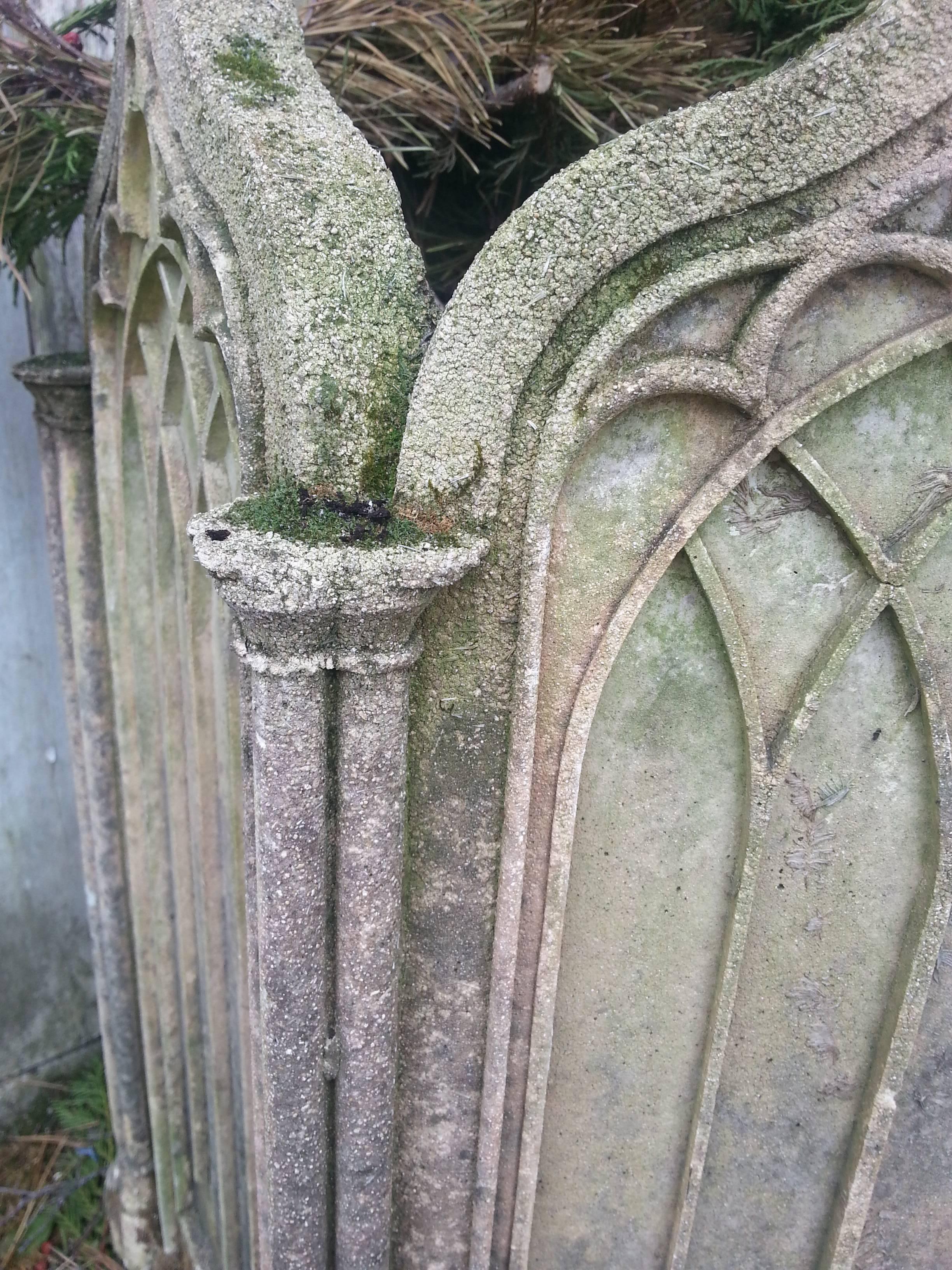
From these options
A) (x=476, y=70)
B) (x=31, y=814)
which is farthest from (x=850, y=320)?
(x=31, y=814)

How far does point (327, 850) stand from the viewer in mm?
1345

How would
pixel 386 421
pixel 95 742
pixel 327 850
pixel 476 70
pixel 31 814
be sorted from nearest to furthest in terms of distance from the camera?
pixel 386 421 < pixel 327 850 < pixel 476 70 < pixel 95 742 < pixel 31 814

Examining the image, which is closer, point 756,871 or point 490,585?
point 490,585

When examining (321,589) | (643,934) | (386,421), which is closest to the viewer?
(321,589)

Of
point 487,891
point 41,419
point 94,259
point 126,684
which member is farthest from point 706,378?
point 41,419

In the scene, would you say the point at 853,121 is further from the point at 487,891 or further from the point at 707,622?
the point at 487,891

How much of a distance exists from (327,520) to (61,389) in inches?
61.8

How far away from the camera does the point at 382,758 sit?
4.24 ft

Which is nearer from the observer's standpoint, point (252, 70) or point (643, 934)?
point (252, 70)

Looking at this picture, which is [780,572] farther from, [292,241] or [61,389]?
[61,389]

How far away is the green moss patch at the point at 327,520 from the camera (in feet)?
3.87

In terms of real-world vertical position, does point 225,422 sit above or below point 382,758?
above

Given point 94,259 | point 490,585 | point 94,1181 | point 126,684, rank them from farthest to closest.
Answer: point 94,1181 → point 126,684 → point 94,259 → point 490,585

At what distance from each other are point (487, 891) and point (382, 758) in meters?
0.29
